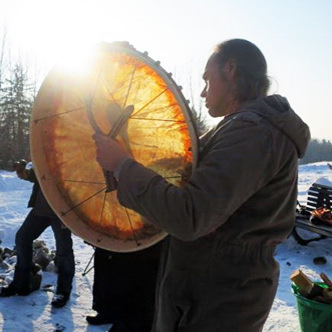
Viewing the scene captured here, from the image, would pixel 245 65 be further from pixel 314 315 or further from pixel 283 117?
pixel 314 315

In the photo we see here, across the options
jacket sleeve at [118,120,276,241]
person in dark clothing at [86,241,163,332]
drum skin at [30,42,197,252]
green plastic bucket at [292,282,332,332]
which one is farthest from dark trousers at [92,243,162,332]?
green plastic bucket at [292,282,332,332]

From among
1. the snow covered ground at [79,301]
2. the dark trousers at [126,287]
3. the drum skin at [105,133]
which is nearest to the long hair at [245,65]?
the drum skin at [105,133]

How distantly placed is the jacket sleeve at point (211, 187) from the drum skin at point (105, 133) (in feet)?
0.80

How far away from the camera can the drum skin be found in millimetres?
1560

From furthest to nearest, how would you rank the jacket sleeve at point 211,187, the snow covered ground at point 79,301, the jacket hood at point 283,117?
the snow covered ground at point 79,301 < the jacket hood at point 283,117 < the jacket sleeve at point 211,187

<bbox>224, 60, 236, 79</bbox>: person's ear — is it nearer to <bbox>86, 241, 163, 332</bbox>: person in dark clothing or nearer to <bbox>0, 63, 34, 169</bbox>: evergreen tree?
<bbox>86, 241, 163, 332</bbox>: person in dark clothing

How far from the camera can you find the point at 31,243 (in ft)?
13.4

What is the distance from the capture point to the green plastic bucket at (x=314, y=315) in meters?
3.04

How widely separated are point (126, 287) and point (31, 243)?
204cm

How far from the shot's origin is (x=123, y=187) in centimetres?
123

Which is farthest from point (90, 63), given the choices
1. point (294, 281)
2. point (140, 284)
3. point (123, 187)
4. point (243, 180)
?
point (294, 281)

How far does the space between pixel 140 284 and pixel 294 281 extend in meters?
1.49

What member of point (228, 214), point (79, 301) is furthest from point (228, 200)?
point (79, 301)

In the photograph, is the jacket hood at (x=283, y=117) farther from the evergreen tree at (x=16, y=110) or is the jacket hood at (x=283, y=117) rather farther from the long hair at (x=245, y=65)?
the evergreen tree at (x=16, y=110)
